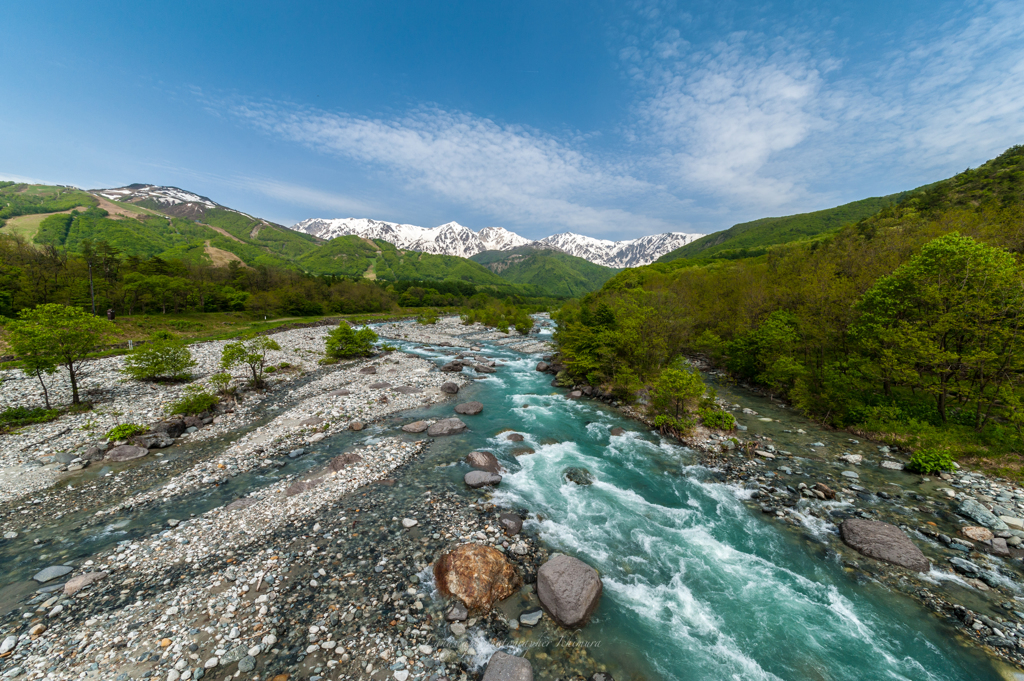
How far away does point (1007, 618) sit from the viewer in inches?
313

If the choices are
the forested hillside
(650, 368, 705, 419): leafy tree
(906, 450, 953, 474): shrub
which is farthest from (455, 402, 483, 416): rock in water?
(906, 450, 953, 474): shrub

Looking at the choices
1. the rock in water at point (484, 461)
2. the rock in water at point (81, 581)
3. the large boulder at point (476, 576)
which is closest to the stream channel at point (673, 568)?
the rock in water at point (484, 461)

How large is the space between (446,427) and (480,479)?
19.8ft

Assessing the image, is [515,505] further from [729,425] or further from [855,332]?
[855,332]

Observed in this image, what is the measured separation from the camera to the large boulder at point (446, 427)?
62.4 feet

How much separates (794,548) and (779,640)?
3.99 m

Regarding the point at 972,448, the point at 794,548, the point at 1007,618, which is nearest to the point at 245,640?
the point at 794,548

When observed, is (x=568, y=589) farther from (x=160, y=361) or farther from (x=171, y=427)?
(x=160, y=361)

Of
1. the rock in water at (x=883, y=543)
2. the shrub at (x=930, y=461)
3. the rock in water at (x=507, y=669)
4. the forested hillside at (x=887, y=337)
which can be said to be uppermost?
the forested hillside at (x=887, y=337)

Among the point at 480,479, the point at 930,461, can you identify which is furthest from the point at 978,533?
the point at 480,479

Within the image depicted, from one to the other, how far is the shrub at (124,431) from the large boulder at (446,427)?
576 inches

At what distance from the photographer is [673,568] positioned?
400 inches

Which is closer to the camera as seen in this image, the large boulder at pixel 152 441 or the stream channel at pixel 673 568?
the stream channel at pixel 673 568

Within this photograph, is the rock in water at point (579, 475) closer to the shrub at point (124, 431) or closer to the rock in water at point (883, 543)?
the rock in water at point (883, 543)
